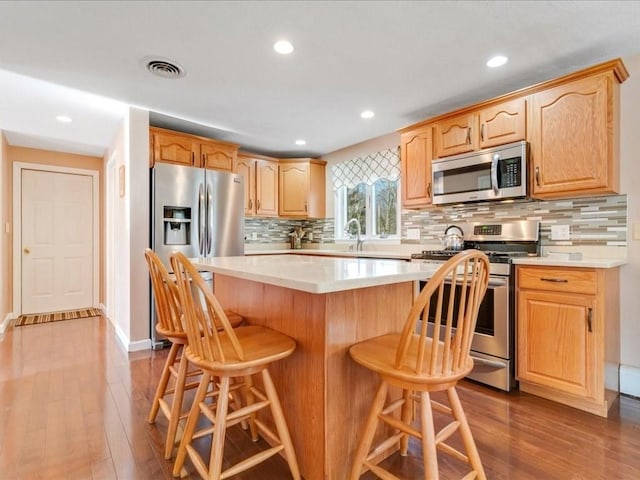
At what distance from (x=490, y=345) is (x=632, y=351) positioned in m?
0.92

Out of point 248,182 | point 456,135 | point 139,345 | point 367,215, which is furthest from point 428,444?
point 248,182

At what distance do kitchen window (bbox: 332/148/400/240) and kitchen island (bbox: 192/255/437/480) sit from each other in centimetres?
258

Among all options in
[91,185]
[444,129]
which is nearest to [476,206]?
[444,129]

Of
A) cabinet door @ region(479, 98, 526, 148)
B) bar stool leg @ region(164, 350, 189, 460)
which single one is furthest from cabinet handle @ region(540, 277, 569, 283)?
bar stool leg @ region(164, 350, 189, 460)

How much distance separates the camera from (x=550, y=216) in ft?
8.77

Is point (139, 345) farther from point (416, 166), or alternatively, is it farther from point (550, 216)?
point (550, 216)

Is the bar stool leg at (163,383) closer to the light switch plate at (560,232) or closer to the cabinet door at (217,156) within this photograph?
the cabinet door at (217,156)

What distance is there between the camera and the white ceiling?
182cm

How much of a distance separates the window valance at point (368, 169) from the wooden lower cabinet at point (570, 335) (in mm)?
2050

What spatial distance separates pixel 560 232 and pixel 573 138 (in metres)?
0.71

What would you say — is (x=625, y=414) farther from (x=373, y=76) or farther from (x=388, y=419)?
(x=373, y=76)

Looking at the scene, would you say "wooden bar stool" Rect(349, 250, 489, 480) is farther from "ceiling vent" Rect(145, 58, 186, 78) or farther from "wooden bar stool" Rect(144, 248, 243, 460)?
"ceiling vent" Rect(145, 58, 186, 78)

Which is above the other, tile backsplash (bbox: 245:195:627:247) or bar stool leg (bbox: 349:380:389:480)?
tile backsplash (bbox: 245:195:627:247)

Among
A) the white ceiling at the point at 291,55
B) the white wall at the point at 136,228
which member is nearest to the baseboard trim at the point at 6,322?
the white wall at the point at 136,228
